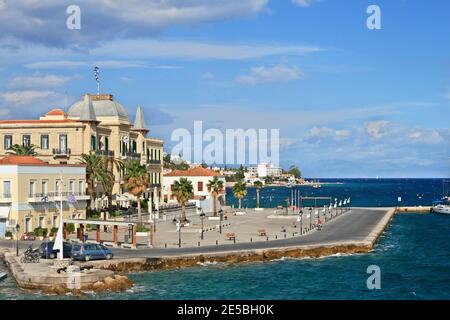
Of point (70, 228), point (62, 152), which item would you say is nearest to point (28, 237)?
point (70, 228)

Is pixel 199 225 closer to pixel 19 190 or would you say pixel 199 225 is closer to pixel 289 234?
pixel 289 234

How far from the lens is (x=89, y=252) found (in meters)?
55.3

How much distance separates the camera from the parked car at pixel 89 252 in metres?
54.9

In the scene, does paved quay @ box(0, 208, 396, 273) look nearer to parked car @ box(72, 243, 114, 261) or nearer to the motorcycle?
parked car @ box(72, 243, 114, 261)

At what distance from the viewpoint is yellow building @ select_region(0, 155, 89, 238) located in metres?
69.2

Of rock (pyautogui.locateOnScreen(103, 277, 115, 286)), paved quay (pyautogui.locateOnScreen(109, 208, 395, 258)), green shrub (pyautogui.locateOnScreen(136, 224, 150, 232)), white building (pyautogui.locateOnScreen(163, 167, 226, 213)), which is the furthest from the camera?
white building (pyautogui.locateOnScreen(163, 167, 226, 213))

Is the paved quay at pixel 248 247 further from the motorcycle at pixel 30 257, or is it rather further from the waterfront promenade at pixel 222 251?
the motorcycle at pixel 30 257

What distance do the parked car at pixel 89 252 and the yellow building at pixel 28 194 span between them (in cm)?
1125

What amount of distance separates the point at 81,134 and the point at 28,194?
22.8 metres

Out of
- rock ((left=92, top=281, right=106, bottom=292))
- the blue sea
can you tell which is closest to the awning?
the blue sea

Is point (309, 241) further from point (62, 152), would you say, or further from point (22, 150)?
point (22, 150)

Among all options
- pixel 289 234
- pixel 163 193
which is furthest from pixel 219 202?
pixel 289 234

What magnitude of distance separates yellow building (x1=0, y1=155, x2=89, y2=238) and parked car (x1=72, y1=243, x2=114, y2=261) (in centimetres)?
1125

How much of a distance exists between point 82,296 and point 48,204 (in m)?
29.1
